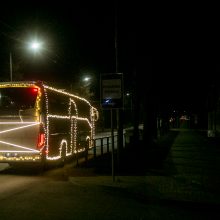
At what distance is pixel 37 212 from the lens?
1017 centimetres

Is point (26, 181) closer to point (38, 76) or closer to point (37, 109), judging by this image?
point (37, 109)

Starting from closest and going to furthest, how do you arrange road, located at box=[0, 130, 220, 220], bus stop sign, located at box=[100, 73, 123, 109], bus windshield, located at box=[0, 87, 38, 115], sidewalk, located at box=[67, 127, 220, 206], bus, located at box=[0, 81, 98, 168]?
1. road, located at box=[0, 130, 220, 220]
2. sidewalk, located at box=[67, 127, 220, 206]
3. bus stop sign, located at box=[100, 73, 123, 109]
4. bus, located at box=[0, 81, 98, 168]
5. bus windshield, located at box=[0, 87, 38, 115]

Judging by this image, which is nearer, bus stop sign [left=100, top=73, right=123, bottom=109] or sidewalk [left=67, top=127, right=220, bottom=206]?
sidewalk [left=67, top=127, right=220, bottom=206]

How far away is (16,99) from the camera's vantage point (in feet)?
57.2

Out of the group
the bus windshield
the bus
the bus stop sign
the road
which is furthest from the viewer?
the bus windshield

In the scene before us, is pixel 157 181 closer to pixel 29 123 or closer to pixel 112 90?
pixel 112 90

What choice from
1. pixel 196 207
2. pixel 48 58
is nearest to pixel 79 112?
pixel 196 207

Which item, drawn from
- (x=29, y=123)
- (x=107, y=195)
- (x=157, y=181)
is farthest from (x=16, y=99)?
(x=107, y=195)

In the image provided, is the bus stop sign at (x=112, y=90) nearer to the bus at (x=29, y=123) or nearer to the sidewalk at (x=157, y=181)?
the sidewalk at (x=157, y=181)

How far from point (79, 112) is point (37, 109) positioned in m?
5.95

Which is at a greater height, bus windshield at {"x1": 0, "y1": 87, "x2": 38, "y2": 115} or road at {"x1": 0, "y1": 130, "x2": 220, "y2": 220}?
bus windshield at {"x1": 0, "y1": 87, "x2": 38, "y2": 115}

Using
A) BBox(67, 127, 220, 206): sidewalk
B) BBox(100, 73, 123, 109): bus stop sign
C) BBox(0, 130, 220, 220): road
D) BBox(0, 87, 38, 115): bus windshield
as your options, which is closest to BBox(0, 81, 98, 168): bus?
BBox(0, 87, 38, 115): bus windshield

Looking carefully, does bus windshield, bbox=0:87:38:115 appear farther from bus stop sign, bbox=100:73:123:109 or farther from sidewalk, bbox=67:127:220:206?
bus stop sign, bbox=100:73:123:109

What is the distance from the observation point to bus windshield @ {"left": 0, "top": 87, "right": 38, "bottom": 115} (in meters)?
17.1
